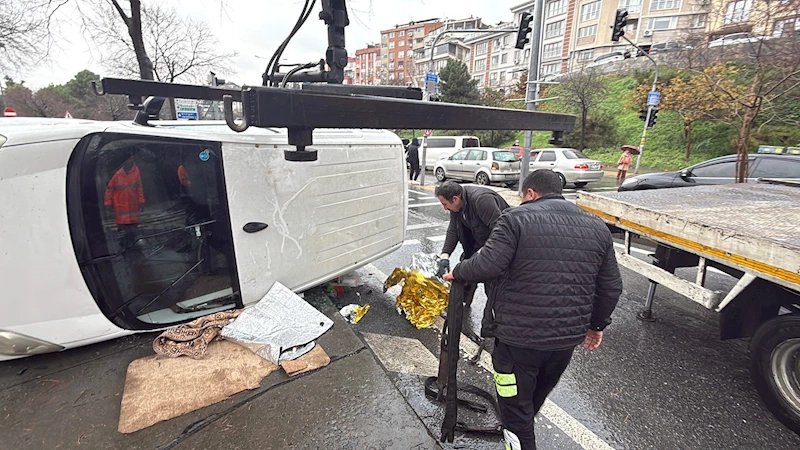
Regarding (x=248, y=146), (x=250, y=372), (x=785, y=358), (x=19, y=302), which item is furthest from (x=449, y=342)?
(x=19, y=302)

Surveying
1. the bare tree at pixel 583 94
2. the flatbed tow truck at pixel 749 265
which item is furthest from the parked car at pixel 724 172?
the bare tree at pixel 583 94

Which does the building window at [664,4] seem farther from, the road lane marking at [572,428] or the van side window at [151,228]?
the van side window at [151,228]

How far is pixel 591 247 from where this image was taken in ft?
5.98

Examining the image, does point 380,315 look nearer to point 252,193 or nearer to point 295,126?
point 252,193

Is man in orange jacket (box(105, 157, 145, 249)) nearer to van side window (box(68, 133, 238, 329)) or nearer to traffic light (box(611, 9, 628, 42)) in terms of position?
van side window (box(68, 133, 238, 329))

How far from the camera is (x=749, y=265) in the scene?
228 cm

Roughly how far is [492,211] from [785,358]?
215 cm

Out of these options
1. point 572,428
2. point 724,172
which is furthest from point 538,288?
point 724,172

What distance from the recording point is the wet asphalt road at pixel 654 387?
7.34 ft

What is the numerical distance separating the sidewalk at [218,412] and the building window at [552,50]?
54.4 metres

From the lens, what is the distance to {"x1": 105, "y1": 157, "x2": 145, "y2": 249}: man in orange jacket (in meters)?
2.30

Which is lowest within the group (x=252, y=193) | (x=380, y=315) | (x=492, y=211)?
(x=380, y=315)

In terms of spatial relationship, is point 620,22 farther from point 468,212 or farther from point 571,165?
point 468,212

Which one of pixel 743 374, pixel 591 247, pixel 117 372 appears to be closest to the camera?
pixel 591 247
